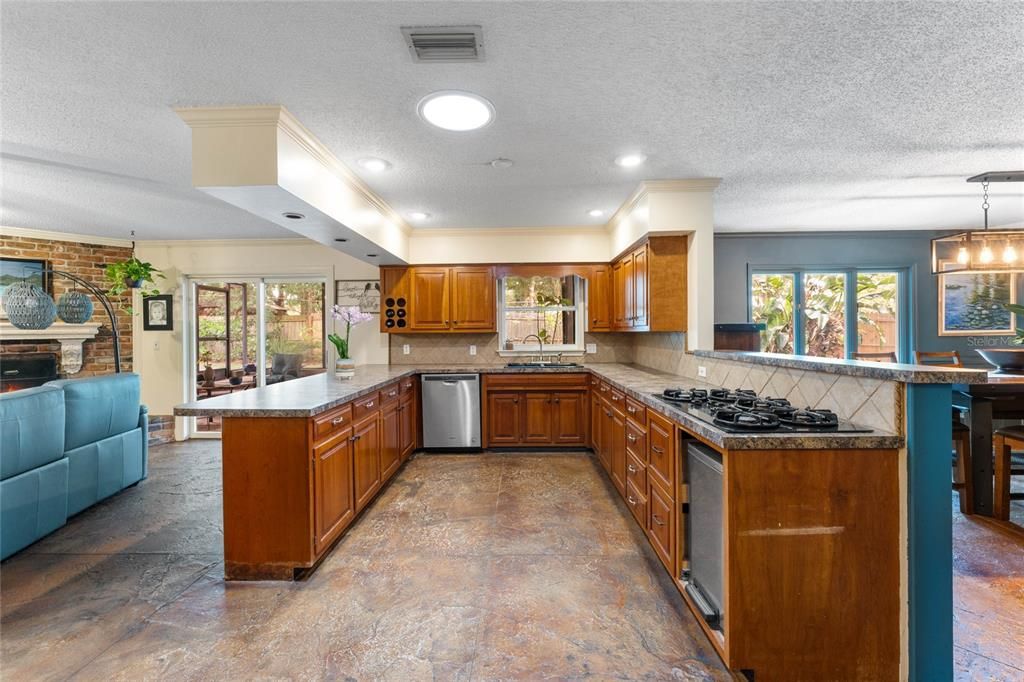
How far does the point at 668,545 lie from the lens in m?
2.10

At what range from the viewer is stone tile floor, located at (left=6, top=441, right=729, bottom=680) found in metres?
1.64

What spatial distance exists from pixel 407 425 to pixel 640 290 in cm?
250

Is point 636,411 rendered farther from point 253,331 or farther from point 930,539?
point 253,331

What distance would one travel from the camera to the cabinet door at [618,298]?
436 centimetres

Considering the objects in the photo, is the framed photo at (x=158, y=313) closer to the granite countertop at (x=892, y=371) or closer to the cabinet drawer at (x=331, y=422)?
the cabinet drawer at (x=331, y=422)

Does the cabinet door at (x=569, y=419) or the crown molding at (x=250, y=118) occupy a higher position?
the crown molding at (x=250, y=118)

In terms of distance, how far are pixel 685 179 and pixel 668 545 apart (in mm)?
2539

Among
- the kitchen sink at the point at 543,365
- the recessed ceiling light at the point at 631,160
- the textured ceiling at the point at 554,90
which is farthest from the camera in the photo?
the kitchen sink at the point at 543,365

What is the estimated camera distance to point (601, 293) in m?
4.81

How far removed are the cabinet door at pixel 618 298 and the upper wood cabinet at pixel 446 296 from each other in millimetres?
1324

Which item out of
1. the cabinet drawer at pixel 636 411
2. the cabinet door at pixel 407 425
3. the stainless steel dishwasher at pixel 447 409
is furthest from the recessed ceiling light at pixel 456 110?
the stainless steel dishwasher at pixel 447 409

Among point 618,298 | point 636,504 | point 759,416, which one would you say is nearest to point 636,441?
point 636,504

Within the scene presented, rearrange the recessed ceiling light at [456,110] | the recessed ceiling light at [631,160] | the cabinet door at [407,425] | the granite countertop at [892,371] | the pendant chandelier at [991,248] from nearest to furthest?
1. the granite countertop at [892,371]
2. the recessed ceiling light at [456,110]
3. the recessed ceiling light at [631,160]
4. the pendant chandelier at [991,248]
5. the cabinet door at [407,425]

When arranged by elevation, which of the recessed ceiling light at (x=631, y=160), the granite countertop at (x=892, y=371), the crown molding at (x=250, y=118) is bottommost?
the granite countertop at (x=892, y=371)
